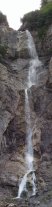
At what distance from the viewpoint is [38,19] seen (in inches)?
2242

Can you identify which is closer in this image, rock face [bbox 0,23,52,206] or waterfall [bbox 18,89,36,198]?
waterfall [bbox 18,89,36,198]

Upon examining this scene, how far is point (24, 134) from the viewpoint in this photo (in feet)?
133

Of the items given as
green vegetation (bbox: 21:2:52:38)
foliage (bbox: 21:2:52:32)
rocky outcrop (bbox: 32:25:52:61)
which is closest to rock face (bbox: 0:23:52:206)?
rocky outcrop (bbox: 32:25:52:61)

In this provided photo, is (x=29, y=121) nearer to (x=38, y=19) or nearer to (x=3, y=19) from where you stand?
(x=38, y=19)

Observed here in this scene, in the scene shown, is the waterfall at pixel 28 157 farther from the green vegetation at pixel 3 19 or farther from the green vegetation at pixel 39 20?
the green vegetation at pixel 3 19

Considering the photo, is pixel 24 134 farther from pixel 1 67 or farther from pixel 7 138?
pixel 1 67

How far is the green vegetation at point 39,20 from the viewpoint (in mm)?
54647

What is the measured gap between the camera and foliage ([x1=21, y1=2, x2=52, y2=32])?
182ft

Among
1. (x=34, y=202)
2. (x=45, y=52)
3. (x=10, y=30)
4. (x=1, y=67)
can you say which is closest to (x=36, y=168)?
(x=34, y=202)

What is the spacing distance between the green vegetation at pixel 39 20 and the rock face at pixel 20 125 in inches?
366

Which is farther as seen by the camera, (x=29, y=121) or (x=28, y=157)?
(x=29, y=121)

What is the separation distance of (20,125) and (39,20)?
2079 centimetres

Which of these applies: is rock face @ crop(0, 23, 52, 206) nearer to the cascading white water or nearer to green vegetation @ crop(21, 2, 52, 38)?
the cascading white water

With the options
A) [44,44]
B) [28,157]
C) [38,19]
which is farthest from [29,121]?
[38,19]
